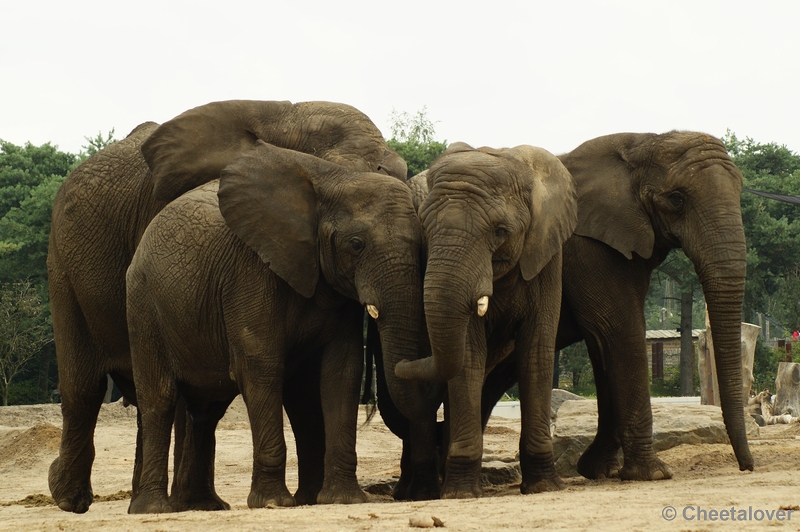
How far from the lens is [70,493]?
1261cm

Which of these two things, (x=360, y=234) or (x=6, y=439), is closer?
(x=360, y=234)

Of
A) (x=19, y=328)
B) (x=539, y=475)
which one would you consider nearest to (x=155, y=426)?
(x=539, y=475)

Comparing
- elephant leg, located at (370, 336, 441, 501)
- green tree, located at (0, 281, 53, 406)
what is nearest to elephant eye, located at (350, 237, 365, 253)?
elephant leg, located at (370, 336, 441, 501)

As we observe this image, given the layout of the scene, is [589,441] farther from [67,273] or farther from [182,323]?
[67,273]

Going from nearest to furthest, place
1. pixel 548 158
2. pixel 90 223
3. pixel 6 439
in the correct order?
1. pixel 548 158
2. pixel 90 223
3. pixel 6 439

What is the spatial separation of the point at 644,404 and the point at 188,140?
4891 mm

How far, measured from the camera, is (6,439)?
2089 cm

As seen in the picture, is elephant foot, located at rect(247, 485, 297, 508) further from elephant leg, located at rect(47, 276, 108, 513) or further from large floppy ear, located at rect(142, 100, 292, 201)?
elephant leg, located at rect(47, 276, 108, 513)

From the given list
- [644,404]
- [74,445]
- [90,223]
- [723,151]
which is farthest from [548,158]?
[74,445]

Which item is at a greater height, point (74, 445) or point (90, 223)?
point (90, 223)

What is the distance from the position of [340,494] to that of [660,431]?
4679 millimetres

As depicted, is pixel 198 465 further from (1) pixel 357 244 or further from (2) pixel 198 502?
(1) pixel 357 244

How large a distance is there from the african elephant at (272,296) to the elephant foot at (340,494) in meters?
0.01

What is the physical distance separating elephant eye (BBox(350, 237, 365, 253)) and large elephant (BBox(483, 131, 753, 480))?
2.52m
